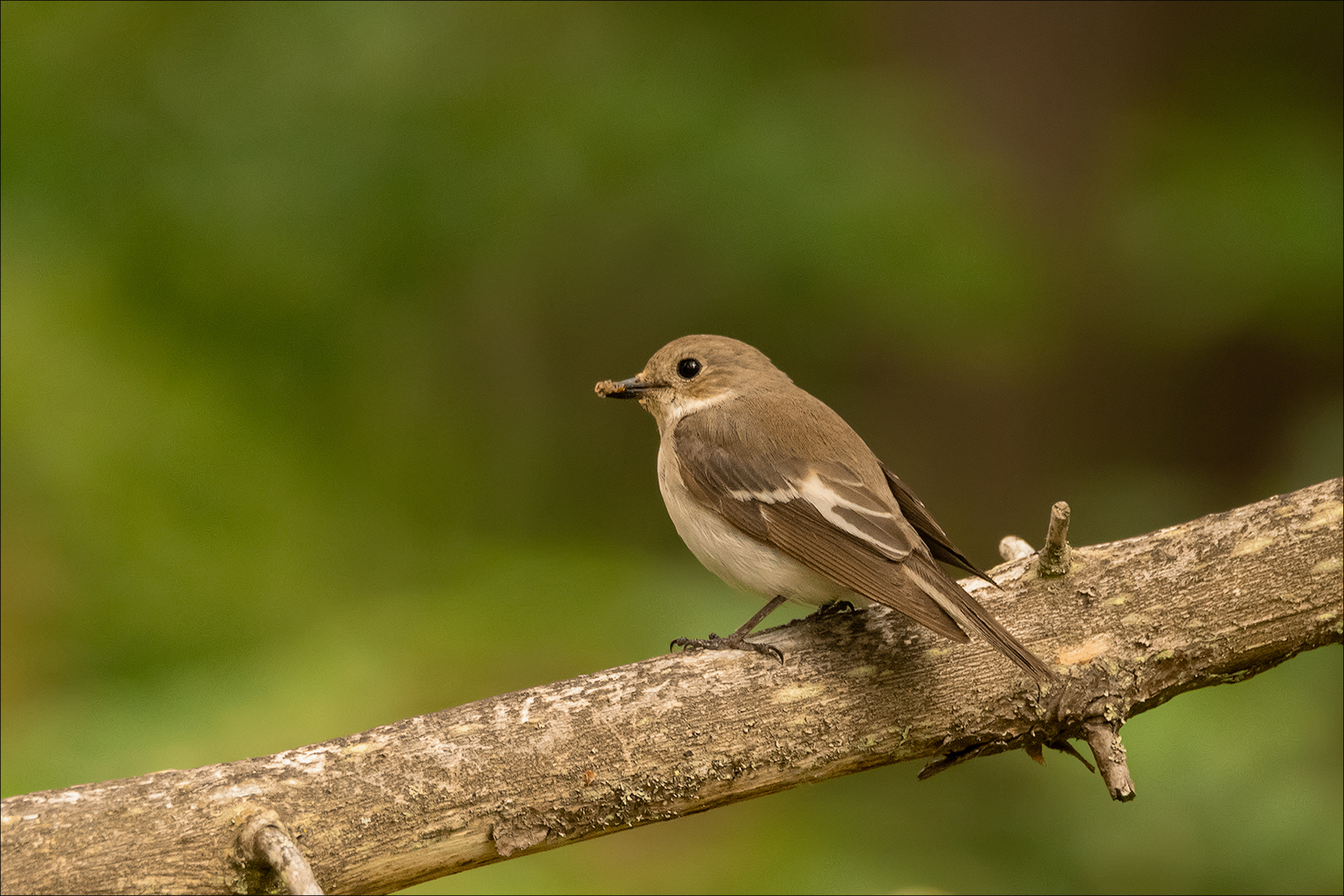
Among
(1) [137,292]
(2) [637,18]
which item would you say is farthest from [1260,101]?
(1) [137,292]

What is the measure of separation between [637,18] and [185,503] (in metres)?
3.34

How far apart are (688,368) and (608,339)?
3195 millimetres

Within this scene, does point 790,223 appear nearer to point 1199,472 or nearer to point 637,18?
point 637,18

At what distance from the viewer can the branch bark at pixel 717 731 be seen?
2561 millimetres

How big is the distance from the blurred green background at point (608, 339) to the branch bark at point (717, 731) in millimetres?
1072

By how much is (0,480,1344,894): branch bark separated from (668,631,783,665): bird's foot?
47 millimetres

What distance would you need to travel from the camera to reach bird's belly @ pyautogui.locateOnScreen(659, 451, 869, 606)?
3463 millimetres

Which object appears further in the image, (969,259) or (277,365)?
(969,259)

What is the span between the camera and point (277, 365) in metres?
5.28

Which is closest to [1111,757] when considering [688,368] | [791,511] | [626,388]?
[791,511]

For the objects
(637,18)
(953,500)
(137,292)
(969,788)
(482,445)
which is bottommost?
(969,788)

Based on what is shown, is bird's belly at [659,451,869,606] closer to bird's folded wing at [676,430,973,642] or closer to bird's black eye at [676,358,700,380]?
bird's folded wing at [676,430,973,642]

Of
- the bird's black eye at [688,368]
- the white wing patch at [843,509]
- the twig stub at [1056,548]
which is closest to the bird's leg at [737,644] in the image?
the white wing patch at [843,509]

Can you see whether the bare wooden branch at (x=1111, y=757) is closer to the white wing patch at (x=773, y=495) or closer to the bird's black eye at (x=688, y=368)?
the white wing patch at (x=773, y=495)
